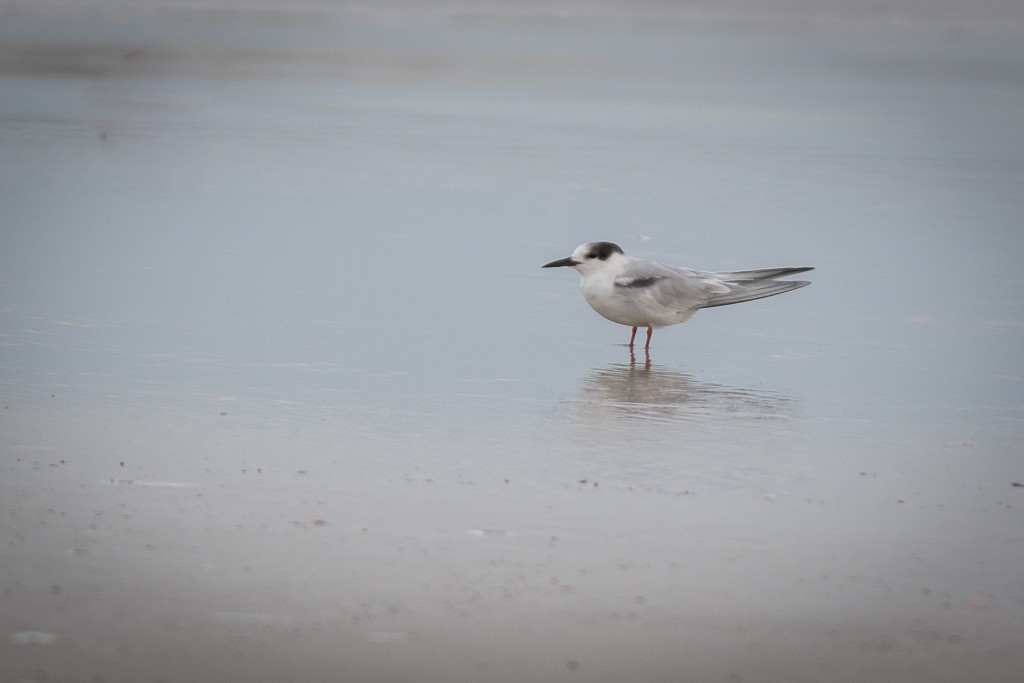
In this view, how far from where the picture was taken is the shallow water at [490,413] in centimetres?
373

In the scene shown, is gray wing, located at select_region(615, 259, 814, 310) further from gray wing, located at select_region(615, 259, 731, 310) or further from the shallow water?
the shallow water

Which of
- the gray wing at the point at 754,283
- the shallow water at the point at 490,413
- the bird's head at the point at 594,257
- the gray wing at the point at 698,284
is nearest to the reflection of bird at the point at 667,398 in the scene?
the shallow water at the point at 490,413

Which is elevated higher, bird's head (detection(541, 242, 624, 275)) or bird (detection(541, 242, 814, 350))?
bird's head (detection(541, 242, 624, 275))

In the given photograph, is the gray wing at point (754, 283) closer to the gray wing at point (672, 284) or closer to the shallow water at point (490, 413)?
the gray wing at point (672, 284)

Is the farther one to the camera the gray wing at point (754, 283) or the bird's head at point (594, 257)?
the gray wing at point (754, 283)

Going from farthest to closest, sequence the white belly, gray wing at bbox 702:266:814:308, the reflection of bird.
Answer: gray wing at bbox 702:266:814:308 < the white belly < the reflection of bird

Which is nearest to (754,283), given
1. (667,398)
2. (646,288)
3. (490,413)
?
(646,288)

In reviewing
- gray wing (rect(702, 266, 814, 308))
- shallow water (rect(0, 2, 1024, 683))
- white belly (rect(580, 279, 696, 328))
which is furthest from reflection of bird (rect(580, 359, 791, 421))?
gray wing (rect(702, 266, 814, 308))

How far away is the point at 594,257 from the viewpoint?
25.8 feet

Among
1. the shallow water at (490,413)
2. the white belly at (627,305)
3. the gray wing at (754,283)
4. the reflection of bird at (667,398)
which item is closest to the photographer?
the shallow water at (490,413)

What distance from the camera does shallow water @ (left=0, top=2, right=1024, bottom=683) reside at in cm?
373

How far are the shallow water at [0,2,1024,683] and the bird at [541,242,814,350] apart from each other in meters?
0.23

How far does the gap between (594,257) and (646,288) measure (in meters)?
0.35

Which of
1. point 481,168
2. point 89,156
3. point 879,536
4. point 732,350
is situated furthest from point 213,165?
point 879,536
